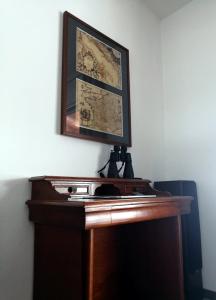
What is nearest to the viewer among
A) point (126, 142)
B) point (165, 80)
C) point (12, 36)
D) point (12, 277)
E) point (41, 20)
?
point (12, 277)

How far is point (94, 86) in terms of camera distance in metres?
1.71

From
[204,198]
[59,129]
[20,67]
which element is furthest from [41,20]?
[204,198]

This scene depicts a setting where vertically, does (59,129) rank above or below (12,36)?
below

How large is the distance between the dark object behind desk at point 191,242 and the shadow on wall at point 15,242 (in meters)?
1.06

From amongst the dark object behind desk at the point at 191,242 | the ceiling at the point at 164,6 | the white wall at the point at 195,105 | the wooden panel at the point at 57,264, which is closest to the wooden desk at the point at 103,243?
the wooden panel at the point at 57,264

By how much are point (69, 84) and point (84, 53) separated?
0.95 ft

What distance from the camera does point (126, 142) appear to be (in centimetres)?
190

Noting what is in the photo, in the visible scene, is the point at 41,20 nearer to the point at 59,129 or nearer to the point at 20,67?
the point at 20,67

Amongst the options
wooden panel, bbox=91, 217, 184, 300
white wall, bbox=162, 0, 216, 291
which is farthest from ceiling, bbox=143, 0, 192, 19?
wooden panel, bbox=91, 217, 184, 300

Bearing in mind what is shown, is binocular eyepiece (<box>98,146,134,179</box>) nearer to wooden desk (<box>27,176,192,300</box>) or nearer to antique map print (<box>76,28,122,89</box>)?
wooden desk (<box>27,176,192,300</box>)

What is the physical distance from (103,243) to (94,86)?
1.01 metres

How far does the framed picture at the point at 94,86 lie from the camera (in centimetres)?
155

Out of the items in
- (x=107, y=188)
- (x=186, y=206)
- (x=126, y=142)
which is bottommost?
(x=186, y=206)

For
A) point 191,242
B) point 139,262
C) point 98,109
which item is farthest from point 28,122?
point 191,242
